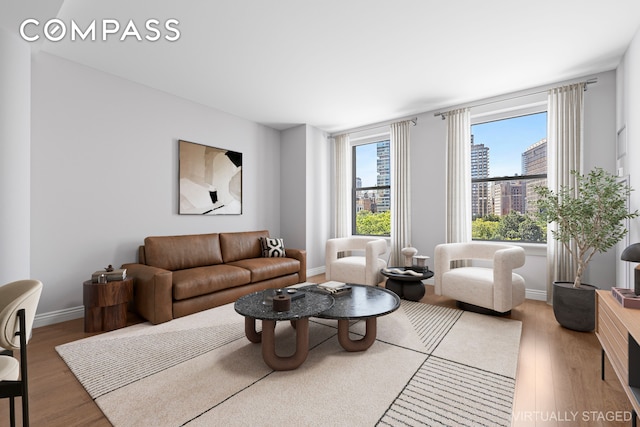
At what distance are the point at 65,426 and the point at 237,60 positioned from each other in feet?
10.7

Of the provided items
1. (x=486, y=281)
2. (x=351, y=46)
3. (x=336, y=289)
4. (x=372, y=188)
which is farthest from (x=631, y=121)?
(x=372, y=188)

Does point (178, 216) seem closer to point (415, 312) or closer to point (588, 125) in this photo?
point (415, 312)

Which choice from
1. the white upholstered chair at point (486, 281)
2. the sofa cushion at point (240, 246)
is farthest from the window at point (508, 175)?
the sofa cushion at point (240, 246)

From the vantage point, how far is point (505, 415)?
1609mm

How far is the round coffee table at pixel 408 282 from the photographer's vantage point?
3634 mm

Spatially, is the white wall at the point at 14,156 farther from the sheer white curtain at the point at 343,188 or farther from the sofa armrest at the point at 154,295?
the sheer white curtain at the point at 343,188

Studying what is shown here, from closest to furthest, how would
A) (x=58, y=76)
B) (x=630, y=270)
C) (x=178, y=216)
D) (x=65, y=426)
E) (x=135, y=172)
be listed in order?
(x=65, y=426), (x=630, y=270), (x=58, y=76), (x=135, y=172), (x=178, y=216)

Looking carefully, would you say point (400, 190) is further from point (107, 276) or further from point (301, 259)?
→ point (107, 276)

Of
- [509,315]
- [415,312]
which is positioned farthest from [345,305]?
[509,315]

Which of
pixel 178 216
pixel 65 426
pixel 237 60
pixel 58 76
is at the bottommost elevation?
pixel 65 426

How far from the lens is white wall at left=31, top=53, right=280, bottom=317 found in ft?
9.89

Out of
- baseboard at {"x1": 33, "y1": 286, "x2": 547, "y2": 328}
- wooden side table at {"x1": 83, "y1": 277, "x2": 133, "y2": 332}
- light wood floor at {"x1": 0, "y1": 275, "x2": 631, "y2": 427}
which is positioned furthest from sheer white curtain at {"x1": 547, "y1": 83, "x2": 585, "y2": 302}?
baseboard at {"x1": 33, "y1": 286, "x2": 547, "y2": 328}

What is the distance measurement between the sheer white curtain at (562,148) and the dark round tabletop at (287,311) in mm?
2972

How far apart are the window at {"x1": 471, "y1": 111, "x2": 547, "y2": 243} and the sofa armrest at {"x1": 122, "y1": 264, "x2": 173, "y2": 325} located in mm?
4225
